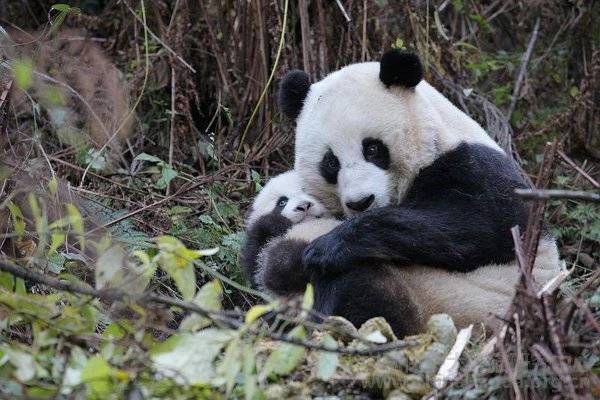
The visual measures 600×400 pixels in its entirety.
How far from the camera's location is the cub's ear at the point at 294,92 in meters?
5.07

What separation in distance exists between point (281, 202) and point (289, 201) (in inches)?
3.4

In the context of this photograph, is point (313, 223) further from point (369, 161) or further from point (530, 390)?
point (530, 390)

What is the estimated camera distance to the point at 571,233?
6410 mm

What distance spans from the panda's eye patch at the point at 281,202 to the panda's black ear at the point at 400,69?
0.83m

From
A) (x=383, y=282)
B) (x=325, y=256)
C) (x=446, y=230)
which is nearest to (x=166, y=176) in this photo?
(x=325, y=256)

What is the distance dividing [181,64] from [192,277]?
12.2ft

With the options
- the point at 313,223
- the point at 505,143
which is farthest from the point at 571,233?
the point at 313,223

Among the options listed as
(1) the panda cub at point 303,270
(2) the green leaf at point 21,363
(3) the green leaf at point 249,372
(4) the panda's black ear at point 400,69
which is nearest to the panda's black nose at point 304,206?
(1) the panda cub at point 303,270

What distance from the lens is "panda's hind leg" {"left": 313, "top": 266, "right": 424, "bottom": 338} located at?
4.23m

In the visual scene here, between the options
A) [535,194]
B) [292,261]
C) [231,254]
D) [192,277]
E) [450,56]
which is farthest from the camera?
[450,56]

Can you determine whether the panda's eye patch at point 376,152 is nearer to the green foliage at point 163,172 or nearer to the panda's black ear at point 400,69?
the panda's black ear at point 400,69

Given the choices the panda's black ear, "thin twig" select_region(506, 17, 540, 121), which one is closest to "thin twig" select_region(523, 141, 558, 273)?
the panda's black ear

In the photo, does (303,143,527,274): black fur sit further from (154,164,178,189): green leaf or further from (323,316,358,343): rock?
(154,164,178,189): green leaf

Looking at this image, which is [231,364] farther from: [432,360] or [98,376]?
[432,360]
